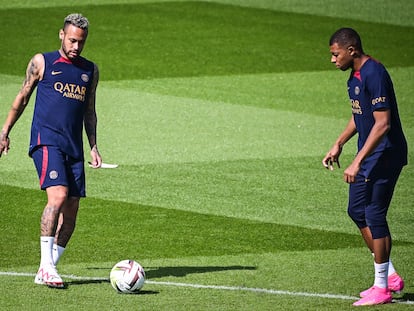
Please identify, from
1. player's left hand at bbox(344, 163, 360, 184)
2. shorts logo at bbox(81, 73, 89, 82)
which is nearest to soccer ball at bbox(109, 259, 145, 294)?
shorts logo at bbox(81, 73, 89, 82)

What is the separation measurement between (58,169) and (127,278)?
49.7 inches

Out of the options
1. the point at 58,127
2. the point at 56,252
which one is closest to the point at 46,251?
the point at 56,252

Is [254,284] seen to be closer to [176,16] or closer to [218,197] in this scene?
[218,197]

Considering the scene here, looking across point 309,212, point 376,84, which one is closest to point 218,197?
point 309,212

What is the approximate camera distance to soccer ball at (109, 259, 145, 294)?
1127 centimetres

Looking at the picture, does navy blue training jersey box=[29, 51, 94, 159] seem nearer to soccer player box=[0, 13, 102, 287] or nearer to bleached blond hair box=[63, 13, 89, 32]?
soccer player box=[0, 13, 102, 287]

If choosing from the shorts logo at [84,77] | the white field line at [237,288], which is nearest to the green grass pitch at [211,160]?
the white field line at [237,288]

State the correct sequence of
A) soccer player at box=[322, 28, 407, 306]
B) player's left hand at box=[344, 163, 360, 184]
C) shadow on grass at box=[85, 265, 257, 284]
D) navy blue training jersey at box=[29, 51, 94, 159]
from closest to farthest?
player's left hand at box=[344, 163, 360, 184] → soccer player at box=[322, 28, 407, 306] → navy blue training jersey at box=[29, 51, 94, 159] → shadow on grass at box=[85, 265, 257, 284]

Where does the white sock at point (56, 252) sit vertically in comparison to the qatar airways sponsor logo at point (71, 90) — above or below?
below

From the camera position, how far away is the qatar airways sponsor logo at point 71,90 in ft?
38.8

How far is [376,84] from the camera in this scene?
1095 centimetres

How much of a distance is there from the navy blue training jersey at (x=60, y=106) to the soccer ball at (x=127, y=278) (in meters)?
1.25

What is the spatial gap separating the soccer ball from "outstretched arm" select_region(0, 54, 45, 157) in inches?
63.8

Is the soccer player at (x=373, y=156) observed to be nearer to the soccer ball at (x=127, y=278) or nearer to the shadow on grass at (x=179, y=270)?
the shadow on grass at (x=179, y=270)
